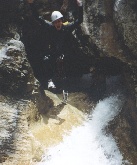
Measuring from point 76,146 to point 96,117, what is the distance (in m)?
1.24

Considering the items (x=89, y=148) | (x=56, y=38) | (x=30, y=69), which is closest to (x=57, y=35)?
(x=56, y=38)

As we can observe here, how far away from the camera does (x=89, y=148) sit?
5645 millimetres

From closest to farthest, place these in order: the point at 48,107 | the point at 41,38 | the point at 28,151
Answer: the point at 28,151 < the point at 48,107 < the point at 41,38

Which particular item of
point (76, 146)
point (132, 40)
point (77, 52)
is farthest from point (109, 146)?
point (77, 52)

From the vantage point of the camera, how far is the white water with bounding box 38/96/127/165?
17.3 ft

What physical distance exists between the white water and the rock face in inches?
9.5

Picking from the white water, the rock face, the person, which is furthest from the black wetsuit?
the white water

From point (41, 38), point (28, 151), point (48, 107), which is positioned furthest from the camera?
point (41, 38)

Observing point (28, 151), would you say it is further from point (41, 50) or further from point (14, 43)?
point (41, 50)

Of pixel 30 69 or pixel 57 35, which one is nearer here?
pixel 30 69

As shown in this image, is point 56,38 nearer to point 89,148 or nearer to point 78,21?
point 78,21

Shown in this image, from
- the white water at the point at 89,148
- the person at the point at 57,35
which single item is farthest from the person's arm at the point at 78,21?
the white water at the point at 89,148

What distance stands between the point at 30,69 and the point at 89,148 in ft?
7.20

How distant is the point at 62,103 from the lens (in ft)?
22.0
